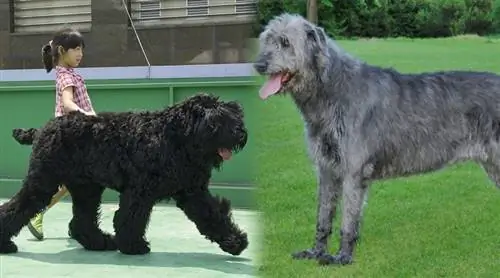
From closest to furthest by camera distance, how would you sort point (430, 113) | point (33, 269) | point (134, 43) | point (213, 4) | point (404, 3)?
point (33, 269), point (430, 113), point (404, 3), point (213, 4), point (134, 43)

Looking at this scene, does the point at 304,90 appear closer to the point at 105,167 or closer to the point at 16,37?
the point at 105,167

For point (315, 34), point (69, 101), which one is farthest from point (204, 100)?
point (69, 101)

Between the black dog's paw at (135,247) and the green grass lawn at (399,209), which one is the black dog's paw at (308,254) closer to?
the green grass lawn at (399,209)

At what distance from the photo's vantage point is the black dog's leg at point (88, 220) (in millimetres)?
5480

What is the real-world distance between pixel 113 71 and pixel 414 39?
9.97 feet

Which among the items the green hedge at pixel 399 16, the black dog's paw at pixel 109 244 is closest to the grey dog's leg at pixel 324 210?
the green hedge at pixel 399 16

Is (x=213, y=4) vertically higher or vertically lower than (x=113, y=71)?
higher

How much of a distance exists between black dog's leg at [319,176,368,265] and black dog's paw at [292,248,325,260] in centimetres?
10

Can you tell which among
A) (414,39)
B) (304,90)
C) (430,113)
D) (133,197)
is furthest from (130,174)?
(414,39)

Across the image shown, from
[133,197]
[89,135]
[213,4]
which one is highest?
[213,4]

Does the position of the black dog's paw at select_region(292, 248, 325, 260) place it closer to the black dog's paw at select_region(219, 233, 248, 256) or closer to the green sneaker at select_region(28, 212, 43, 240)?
the black dog's paw at select_region(219, 233, 248, 256)

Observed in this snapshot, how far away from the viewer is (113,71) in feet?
26.3

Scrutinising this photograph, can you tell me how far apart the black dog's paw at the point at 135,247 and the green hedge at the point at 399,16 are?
1.61 meters

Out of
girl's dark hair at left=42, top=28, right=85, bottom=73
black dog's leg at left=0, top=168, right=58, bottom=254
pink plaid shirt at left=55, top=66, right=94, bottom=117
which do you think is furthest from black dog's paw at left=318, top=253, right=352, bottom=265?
girl's dark hair at left=42, top=28, right=85, bottom=73
